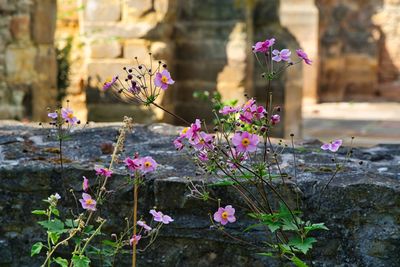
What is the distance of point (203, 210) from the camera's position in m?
2.17

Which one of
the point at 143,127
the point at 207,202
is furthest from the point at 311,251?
the point at 143,127

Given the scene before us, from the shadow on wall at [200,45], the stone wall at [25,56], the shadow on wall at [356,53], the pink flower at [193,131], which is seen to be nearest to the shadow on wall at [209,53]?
the shadow on wall at [200,45]

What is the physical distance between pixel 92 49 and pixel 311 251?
4.42 metres

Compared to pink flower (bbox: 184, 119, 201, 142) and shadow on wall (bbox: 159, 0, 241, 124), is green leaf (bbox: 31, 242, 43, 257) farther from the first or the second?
shadow on wall (bbox: 159, 0, 241, 124)

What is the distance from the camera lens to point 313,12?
13.3 meters

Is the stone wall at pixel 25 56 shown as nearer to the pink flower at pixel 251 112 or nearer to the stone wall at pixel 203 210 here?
the stone wall at pixel 203 210

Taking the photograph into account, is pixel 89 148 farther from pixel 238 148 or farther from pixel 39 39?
pixel 39 39

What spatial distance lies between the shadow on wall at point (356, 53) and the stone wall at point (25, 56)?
10015 millimetres

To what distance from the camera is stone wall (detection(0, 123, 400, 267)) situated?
2057 millimetres

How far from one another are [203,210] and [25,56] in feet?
10.3

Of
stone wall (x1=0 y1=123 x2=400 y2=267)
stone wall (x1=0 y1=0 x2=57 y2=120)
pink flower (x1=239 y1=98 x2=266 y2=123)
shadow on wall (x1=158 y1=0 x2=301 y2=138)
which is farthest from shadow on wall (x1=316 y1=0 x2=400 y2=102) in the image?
pink flower (x1=239 y1=98 x2=266 y2=123)

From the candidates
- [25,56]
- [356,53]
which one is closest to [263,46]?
[25,56]

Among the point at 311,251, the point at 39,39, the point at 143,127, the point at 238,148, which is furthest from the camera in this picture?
the point at 39,39

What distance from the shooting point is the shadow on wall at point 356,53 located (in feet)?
49.3
